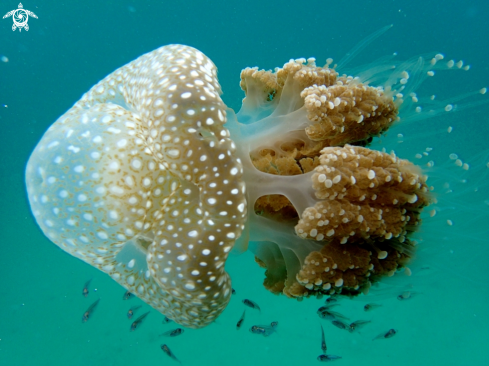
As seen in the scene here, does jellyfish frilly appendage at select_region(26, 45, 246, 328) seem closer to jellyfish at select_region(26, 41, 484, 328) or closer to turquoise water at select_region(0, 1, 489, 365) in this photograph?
jellyfish at select_region(26, 41, 484, 328)

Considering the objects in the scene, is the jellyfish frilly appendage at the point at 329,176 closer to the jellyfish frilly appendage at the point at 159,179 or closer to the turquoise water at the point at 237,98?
the jellyfish frilly appendage at the point at 159,179

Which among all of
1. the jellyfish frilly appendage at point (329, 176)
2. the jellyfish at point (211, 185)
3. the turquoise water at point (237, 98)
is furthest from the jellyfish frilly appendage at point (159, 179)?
the turquoise water at point (237, 98)

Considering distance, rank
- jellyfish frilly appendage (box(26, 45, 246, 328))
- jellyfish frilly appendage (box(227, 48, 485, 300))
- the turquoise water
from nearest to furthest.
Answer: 1. jellyfish frilly appendage (box(26, 45, 246, 328))
2. jellyfish frilly appendage (box(227, 48, 485, 300))
3. the turquoise water

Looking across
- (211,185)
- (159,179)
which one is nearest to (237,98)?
(159,179)

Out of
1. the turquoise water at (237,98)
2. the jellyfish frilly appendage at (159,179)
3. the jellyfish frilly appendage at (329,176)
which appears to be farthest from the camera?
the turquoise water at (237,98)

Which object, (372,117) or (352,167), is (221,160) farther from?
(372,117)

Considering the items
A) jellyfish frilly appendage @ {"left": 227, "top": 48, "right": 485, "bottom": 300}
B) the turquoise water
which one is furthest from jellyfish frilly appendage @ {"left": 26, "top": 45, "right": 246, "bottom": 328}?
the turquoise water
